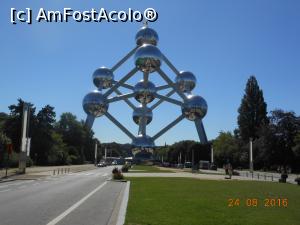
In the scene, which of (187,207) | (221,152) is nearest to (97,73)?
(221,152)

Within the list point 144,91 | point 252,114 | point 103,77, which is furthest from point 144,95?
point 252,114

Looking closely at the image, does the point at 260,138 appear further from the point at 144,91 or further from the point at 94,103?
the point at 94,103

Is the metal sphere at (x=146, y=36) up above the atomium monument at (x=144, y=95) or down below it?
above

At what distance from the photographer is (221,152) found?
111312 millimetres

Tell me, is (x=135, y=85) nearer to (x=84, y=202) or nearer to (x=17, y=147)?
(x=17, y=147)

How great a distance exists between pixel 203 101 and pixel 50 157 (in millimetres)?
35254

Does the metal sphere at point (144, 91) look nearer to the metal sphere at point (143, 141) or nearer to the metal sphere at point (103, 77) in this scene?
the metal sphere at point (103, 77)

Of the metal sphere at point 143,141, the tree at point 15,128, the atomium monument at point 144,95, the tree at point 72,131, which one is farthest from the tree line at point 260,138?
the tree at point 15,128

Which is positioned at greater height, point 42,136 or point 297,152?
point 42,136

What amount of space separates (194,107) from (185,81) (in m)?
5.63

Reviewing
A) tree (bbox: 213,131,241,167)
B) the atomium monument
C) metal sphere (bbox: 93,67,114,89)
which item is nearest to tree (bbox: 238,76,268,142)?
tree (bbox: 213,131,241,167)

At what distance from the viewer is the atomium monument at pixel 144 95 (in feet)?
223

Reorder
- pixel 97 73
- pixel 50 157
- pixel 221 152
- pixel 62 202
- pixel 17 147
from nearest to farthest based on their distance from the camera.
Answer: pixel 62 202 < pixel 97 73 < pixel 17 147 < pixel 50 157 < pixel 221 152

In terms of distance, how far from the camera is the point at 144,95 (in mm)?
69125
